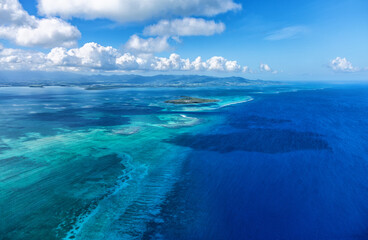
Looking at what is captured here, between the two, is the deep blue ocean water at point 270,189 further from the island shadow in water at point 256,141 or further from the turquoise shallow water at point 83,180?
the turquoise shallow water at point 83,180

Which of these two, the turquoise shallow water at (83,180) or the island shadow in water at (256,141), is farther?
the island shadow in water at (256,141)

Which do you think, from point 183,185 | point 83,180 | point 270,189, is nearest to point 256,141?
point 270,189

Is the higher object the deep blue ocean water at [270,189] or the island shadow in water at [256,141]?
the island shadow in water at [256,141]

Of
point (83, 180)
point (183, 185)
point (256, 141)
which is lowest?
point (183, 185)

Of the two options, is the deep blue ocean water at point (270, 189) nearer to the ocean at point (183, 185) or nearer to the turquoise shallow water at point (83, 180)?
the ocean at point (183, 185)

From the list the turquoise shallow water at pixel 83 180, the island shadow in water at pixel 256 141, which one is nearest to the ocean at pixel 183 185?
the turquoise shallow water at pixel 83 180

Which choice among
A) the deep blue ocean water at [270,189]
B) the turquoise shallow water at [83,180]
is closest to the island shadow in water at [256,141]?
the deep blue ocean water at [270,189]

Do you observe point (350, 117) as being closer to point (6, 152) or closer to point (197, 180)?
point (197, 180)

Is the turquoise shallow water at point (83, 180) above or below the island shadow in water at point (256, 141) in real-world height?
below

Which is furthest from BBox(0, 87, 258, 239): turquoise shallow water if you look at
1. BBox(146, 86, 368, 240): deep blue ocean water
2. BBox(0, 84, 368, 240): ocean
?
BBox(146, 86, 368, 240): deep blue ocean water

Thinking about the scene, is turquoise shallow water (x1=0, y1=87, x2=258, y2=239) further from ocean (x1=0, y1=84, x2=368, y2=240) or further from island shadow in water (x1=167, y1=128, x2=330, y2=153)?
island shadow in water (x1=167, y1=128, x2=330, y2=153)

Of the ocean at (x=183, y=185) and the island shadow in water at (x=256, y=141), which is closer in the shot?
the ocean at (x=183, y=185)

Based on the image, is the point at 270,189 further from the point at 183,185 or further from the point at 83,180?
the point at 83,180
